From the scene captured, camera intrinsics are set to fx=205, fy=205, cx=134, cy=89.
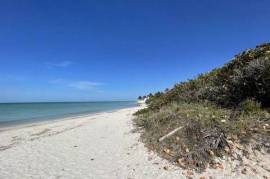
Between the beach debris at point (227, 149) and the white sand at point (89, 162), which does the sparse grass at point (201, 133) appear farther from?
the white sand at point (89, 162)

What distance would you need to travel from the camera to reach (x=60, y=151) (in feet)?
22.2

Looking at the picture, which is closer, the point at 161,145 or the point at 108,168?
the point at 108,168

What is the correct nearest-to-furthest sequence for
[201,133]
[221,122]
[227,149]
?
[227,149], [201,133], [221,122]

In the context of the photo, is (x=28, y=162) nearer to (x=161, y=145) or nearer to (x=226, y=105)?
(x=161, y=145)

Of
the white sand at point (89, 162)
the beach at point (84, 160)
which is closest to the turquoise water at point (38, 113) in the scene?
the beach at point (84, 160)

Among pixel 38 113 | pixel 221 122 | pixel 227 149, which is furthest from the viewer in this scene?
pixel 38 113

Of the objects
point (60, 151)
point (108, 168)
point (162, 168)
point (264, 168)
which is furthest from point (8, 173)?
point (264, 168)

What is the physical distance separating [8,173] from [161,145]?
4.10 metres

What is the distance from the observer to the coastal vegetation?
543 cm

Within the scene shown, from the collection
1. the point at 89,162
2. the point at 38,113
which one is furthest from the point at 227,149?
the point at 38,113

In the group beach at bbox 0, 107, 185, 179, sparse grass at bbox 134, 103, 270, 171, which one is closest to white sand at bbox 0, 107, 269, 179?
beach at bbox 0, 107, 185, 179

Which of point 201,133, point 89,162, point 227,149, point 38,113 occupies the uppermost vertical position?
point 201,133

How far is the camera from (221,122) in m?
6.37

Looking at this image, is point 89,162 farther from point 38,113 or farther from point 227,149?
point 38,113
